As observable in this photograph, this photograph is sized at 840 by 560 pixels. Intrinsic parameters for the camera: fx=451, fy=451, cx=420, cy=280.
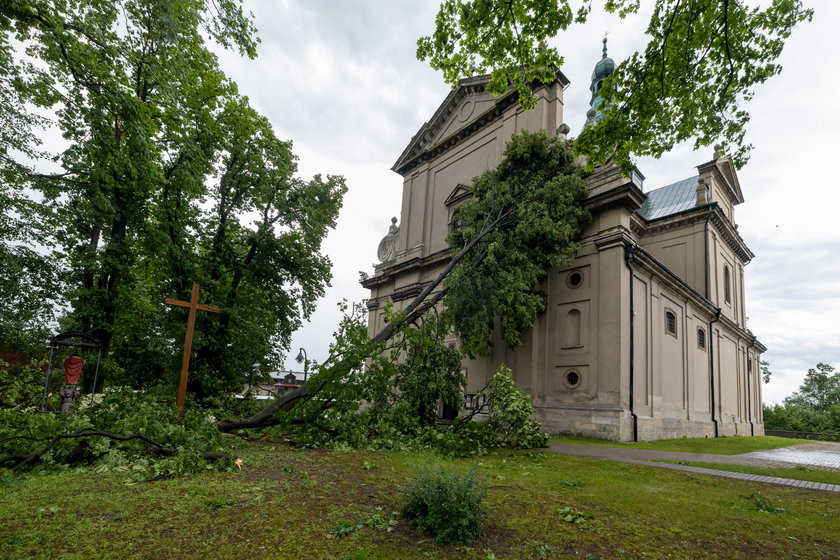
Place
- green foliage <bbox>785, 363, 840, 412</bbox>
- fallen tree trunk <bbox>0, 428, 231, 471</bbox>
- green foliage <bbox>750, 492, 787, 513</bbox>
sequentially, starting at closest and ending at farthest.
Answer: green foliage <bbox>750, 492, 787, 513</bbox> < fallen tree trunk <bbox>0, 428, 231, 471</bbox> < green foliage <bbox>785, 363, 840, 412</bbox>

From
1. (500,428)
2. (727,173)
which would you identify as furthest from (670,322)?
(727,173)

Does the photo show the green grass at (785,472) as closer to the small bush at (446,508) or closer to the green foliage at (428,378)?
the green foliage at (428,378)

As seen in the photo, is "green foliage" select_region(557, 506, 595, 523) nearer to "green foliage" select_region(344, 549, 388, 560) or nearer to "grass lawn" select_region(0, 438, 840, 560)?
"grass lawn" select_region(0, 438, 840, 560)

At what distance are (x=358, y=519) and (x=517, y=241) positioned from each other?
1287cm

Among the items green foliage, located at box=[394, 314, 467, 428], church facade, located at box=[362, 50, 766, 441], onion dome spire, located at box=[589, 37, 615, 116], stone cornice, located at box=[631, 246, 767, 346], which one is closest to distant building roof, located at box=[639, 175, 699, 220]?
church facade, located at box=[362, 50, 766, 441]

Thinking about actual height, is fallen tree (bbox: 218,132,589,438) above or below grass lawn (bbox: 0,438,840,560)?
above

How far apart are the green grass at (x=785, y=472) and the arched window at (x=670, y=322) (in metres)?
9.76

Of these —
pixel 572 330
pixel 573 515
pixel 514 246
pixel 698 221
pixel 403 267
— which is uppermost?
pixel 698 221

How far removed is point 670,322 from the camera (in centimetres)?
1903

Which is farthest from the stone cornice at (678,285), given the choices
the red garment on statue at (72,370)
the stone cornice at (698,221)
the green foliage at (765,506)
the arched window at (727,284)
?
the red garment on statue at (72,370)

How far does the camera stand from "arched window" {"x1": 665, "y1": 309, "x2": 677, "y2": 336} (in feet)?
61.4

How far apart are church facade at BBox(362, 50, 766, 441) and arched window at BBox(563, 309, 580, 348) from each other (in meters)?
0.04

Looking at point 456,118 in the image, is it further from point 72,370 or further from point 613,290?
point 72,370

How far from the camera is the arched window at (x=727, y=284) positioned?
85.6 feet
